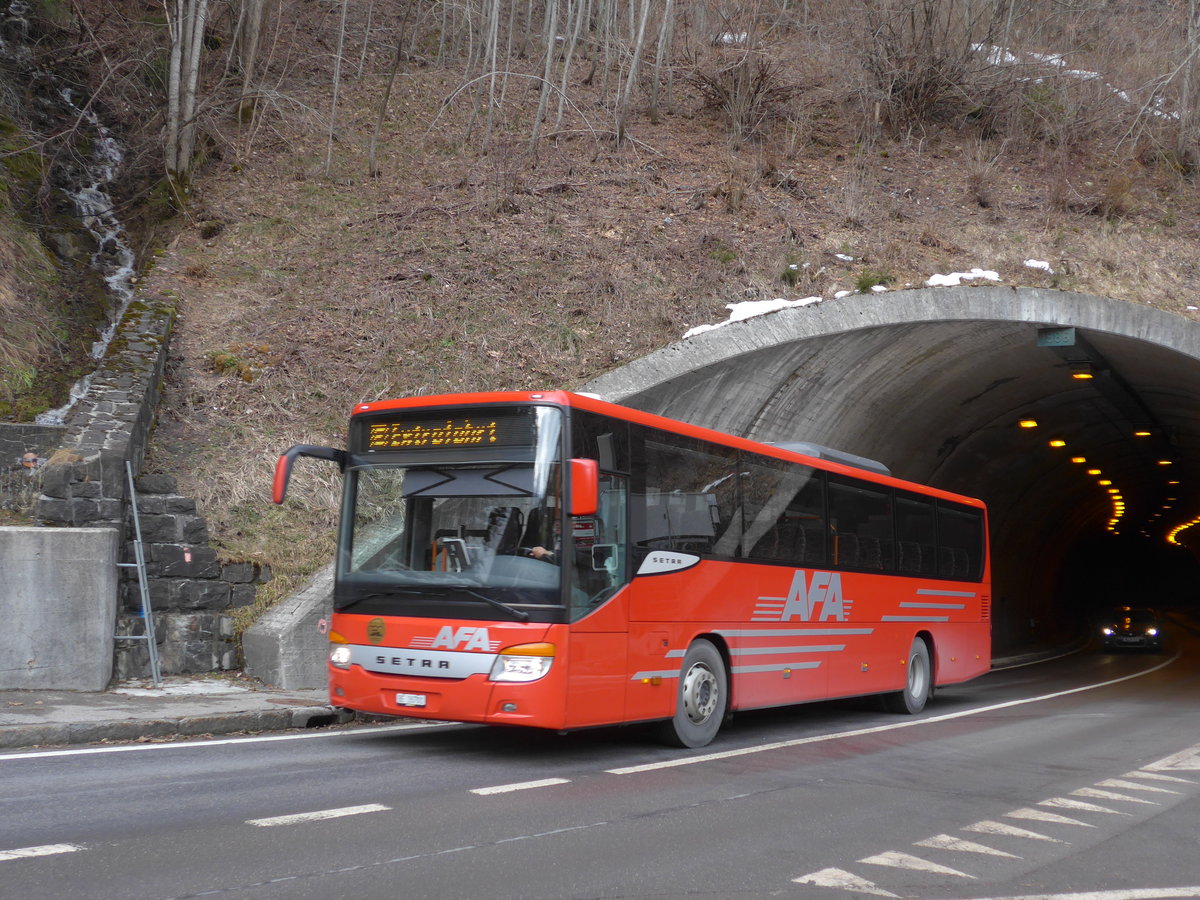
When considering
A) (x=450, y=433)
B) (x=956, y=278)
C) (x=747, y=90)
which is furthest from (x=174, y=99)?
(x=450, y=433)

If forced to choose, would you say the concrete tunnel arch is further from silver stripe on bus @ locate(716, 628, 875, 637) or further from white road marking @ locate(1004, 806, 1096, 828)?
white road marking @ locate(1004, 806, 1096, 828)

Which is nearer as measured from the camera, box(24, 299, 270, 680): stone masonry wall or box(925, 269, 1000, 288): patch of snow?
box(24, 299, 270, 680): stone masonry wall

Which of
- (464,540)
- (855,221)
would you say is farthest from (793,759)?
(855,221)

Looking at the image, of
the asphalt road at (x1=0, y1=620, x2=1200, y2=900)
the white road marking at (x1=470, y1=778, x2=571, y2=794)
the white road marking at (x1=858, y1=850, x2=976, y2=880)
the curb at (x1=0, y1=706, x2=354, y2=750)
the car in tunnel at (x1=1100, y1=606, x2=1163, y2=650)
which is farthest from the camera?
the car in tunnel at (x1=1100, y1=606, x2=1163, y2=650)

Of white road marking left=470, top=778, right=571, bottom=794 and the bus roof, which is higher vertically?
the bus roof

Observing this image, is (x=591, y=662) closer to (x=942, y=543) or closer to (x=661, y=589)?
(x=661, y=589)

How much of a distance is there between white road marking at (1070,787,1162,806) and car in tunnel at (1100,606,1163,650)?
111ft

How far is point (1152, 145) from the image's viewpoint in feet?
83.5

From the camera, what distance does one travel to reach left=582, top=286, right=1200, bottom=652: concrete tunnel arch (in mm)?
16609

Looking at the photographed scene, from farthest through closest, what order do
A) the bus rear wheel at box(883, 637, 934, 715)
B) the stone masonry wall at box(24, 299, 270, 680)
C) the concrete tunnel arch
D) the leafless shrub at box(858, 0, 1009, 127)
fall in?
the leafless shrub at box(858, 0, 1009, 127)
the concrete tunnel arch
the bus rear wheel at box(883, 637, 934, 715)
the stone masonry wall at box(24, 299, 270, 680)

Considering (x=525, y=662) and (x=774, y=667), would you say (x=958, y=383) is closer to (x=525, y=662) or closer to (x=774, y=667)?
(x=774, y=667)

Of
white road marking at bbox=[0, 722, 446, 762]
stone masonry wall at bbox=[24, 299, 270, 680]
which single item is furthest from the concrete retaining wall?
white road marking at bbox=[0, 722, 446, 762]

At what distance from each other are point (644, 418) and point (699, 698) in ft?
8.82

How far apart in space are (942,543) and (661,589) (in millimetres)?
7690
